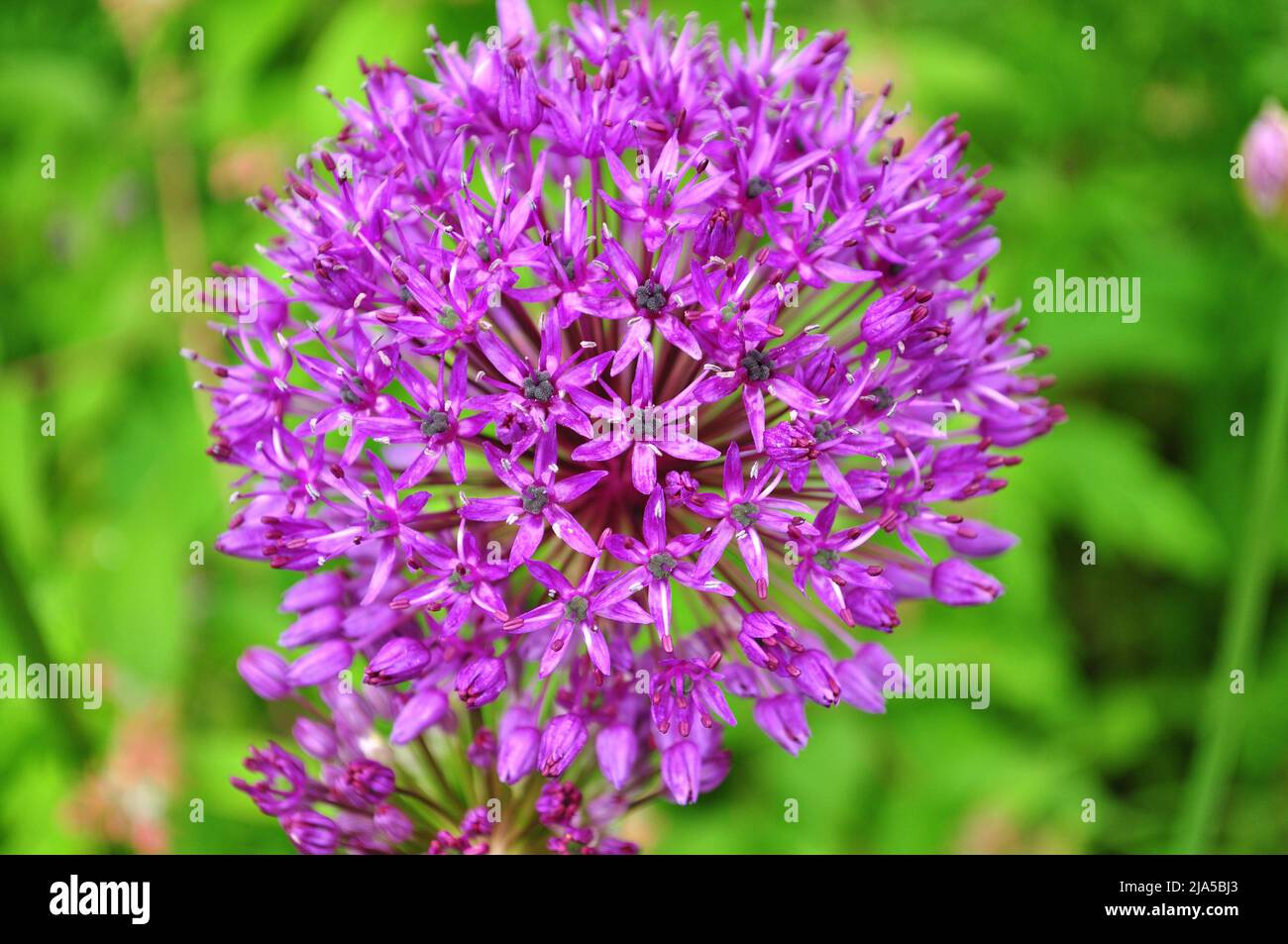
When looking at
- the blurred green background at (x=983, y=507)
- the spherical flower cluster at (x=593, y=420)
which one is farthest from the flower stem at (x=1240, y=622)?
the spherical flower cluster at (x=593, y=420)

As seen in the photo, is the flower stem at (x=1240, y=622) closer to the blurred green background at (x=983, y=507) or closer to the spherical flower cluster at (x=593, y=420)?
the blurred green background at (x=983, y=507)

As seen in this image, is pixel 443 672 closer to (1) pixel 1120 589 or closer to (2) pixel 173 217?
(2) pixel 173 217

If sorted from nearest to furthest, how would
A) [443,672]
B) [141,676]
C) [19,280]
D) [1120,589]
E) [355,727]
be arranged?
[443,672]
[355,727]
[141,676]
[19,280]
[1120,589]

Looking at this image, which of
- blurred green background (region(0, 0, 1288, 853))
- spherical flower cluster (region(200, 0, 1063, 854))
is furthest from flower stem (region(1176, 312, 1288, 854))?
spherical flower cluster (region(200, 0, 1063, 854))

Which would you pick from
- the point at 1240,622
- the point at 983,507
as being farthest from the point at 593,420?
the point at 1240,622

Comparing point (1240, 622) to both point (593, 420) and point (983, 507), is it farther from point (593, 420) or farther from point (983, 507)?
point (593, 420)

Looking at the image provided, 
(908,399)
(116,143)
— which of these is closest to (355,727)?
(908,399)

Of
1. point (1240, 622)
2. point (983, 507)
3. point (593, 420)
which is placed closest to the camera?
point (593, 420)
